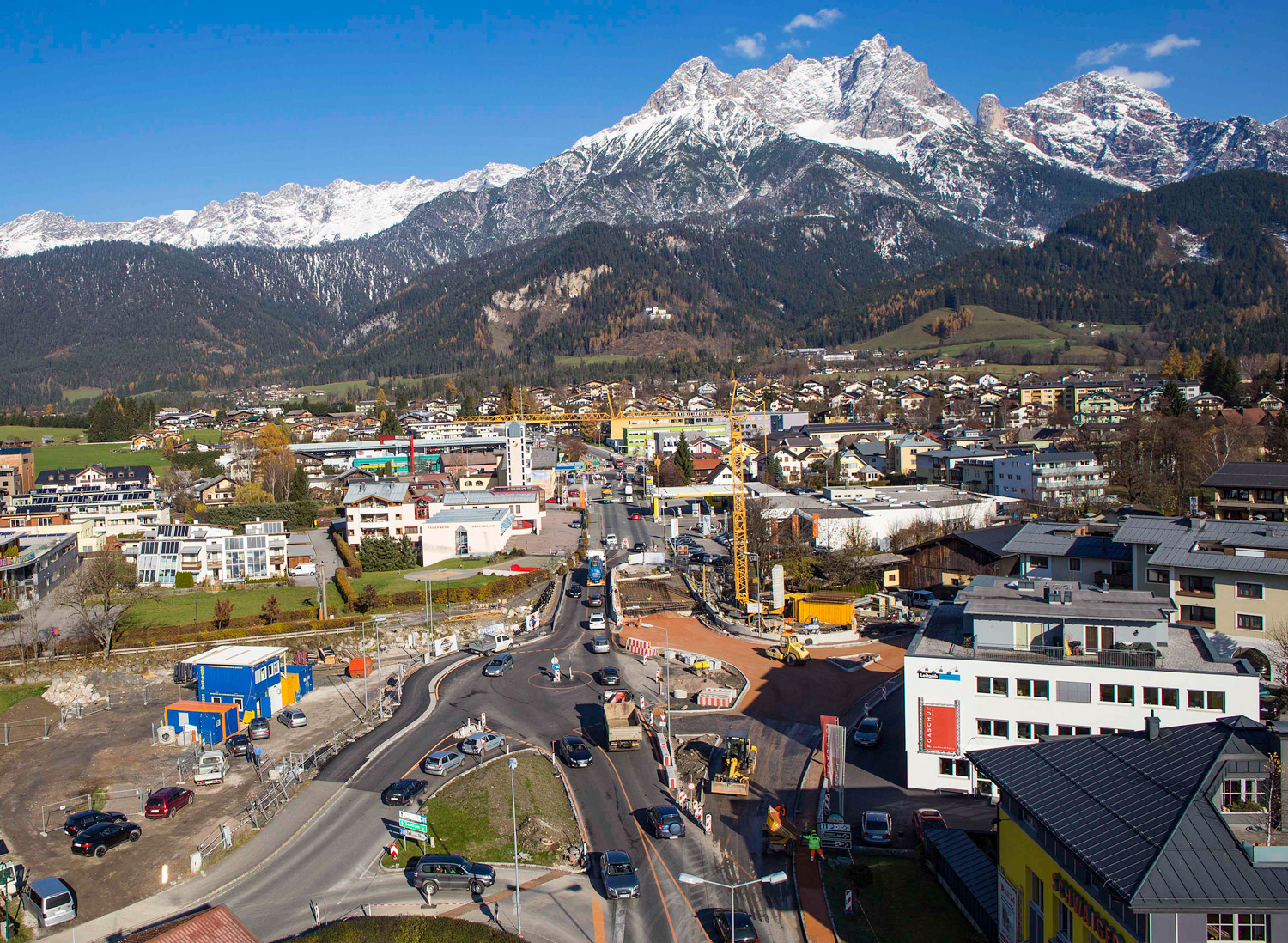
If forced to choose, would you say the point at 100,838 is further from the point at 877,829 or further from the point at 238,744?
the point at 877,829

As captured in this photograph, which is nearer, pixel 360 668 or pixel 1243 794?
pixel 1243 794

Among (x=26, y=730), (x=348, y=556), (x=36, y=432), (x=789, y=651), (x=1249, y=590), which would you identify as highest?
(x=36, y=432)

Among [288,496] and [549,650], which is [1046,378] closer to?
[288,496]

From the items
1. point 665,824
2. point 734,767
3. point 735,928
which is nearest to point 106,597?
point 734,767

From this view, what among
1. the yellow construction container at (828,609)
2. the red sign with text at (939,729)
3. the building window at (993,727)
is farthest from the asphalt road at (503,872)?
the yellow construction container at (828,609)

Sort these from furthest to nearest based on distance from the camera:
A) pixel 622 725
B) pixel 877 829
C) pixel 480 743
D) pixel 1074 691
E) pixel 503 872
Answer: pixel 622 725
pixel 480 743
pixel 1074 691
pixel 877 829
pixel 503 872

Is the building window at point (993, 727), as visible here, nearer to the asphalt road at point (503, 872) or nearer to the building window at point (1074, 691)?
the building window at point (1074, 691)

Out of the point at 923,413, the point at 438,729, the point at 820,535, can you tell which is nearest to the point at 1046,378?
the point at 923,413
